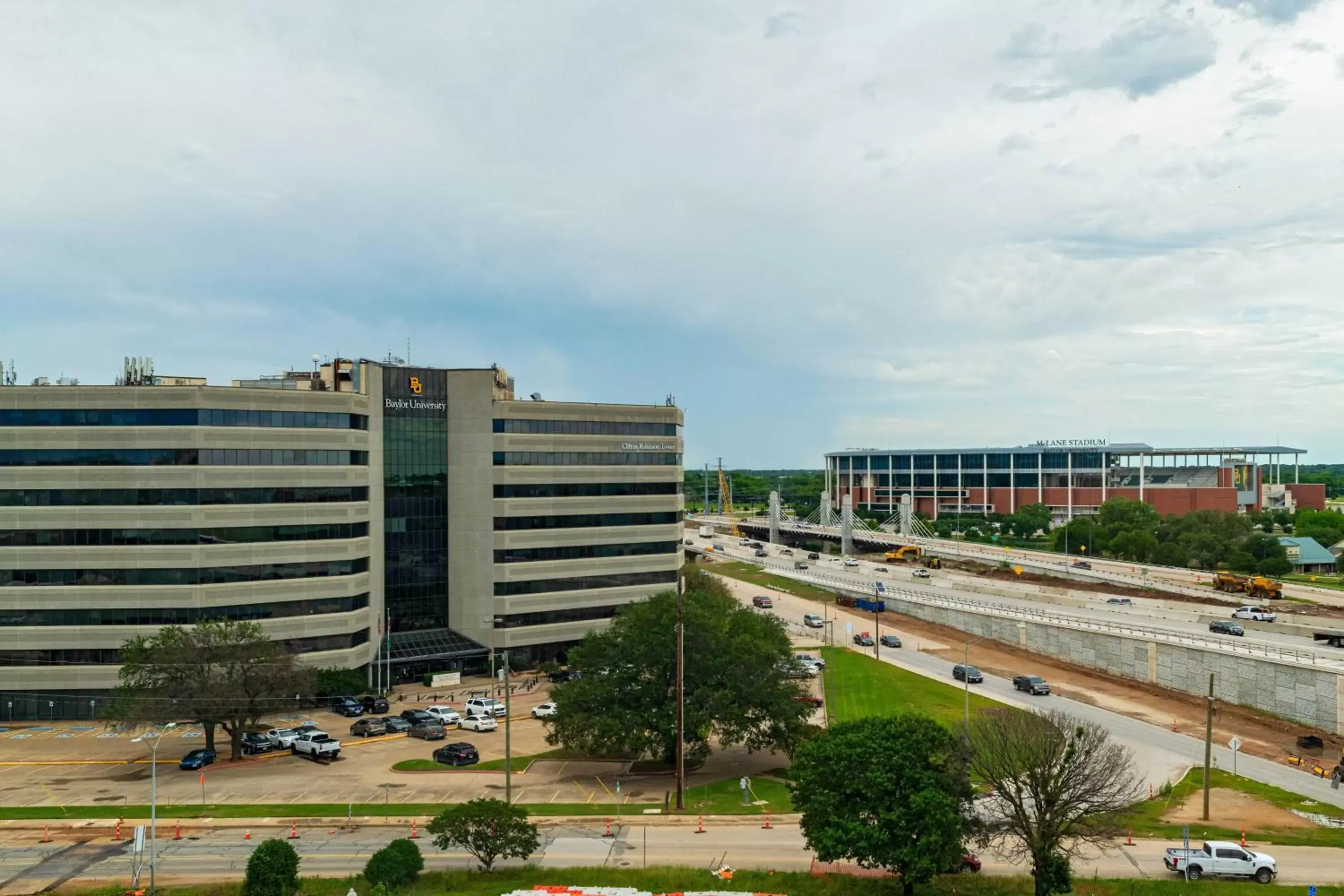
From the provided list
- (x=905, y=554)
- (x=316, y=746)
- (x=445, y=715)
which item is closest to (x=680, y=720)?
(x=316, y=746)

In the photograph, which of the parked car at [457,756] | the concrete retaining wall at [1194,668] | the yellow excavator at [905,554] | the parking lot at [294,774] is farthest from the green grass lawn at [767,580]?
the parked car at [457,756]

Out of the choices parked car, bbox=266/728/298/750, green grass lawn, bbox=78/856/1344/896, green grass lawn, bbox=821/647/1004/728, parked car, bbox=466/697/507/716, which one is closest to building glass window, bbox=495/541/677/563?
parked car, bbox=466/697/507/716

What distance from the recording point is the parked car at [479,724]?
245ft

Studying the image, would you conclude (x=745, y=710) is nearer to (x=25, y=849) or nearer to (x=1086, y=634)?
(x=25, y=849)

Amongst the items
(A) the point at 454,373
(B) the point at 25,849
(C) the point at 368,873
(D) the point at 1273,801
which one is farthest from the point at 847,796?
(A) the point at 454,373

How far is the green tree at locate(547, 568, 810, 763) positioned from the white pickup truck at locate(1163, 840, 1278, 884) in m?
24.2

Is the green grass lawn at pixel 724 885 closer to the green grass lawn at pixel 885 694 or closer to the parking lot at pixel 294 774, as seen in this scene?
the parking lot at pixel 294 774

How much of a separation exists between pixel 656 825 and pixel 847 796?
1464 cm

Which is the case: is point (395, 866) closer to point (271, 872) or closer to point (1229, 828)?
point (271, 872)

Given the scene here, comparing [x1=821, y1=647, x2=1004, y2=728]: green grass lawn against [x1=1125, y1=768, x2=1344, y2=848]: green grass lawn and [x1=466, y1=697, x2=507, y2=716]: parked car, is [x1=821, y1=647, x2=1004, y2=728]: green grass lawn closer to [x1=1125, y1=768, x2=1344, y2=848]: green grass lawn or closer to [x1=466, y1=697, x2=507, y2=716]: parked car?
[x1=1125, y1=768, x2=1344, y2=848]: green grass lawn

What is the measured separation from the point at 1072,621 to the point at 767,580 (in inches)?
2663

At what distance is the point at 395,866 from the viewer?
39.5 meters

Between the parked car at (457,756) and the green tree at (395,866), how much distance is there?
23773 millimetres

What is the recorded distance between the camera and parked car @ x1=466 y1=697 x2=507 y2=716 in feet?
250
